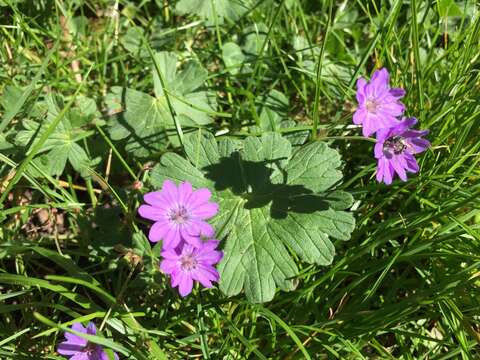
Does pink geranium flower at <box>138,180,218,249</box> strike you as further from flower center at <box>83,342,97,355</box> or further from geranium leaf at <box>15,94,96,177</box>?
geranium leaf at <box>15,94,96,177</box>

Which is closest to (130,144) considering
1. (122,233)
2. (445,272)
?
(122,233)

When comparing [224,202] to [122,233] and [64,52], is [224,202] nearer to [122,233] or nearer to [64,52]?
[122,233]

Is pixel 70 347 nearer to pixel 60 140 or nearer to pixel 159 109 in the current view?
pixel 60 140

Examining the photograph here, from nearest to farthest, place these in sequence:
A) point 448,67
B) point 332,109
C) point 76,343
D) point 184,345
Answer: point 76,343 < point 184,345 < point 448,67 < point 332,109

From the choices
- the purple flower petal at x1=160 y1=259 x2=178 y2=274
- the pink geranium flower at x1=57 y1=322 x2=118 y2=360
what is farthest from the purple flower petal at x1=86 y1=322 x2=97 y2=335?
the purple flower petal at x1=160 y1=259 x2=178 y2=274

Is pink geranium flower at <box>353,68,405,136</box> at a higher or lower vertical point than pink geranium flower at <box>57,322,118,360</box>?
higher

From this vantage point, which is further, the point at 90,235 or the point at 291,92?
the point at 291,92

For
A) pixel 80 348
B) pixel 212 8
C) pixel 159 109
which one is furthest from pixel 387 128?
pixel 80 348

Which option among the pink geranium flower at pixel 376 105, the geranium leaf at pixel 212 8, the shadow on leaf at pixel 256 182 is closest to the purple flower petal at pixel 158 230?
the shadow on leaf at pixel 256 182
